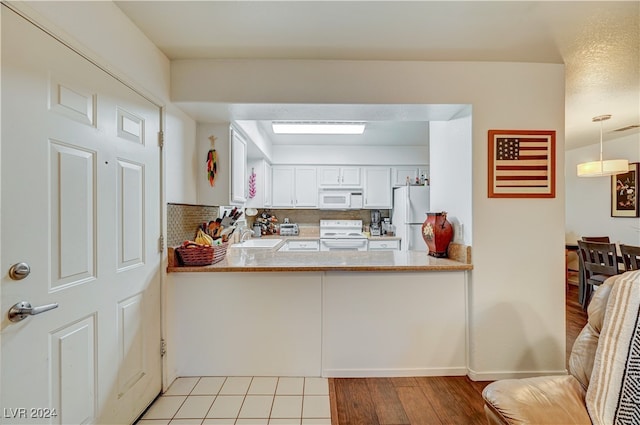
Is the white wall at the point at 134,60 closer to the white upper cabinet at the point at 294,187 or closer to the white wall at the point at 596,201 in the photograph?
the white upper cabinet at the point at 294,187

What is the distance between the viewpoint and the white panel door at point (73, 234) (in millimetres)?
986

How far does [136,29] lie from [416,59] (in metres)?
1.75

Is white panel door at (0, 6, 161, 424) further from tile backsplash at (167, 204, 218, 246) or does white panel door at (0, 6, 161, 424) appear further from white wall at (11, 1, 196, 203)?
tile backsplash at (167, 204, 218, 246)

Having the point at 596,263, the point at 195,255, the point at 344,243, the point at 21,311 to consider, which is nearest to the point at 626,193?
the point at 596,263

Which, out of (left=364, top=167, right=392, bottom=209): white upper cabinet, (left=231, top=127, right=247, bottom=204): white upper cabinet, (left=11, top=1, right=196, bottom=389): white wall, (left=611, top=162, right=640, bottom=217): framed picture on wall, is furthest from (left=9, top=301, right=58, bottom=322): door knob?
(left=611, top=162, right=640, bottom=217): framed picture on wall

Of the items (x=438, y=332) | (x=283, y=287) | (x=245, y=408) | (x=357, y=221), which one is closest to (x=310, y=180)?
(x=357, y=221)

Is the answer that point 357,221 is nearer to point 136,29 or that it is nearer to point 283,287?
point 283,287

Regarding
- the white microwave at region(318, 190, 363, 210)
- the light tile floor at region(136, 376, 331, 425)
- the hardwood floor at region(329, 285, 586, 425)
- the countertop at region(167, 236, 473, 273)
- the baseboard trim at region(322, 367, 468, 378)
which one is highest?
the white microwave at region(318, 190, 363, 210)

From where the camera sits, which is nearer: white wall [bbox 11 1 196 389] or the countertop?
white wall [bbox 11 1 196 389]

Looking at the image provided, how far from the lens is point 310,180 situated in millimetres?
4672

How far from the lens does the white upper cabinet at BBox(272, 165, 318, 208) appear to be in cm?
465

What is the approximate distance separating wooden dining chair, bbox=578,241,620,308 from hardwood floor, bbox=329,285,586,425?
2254mm

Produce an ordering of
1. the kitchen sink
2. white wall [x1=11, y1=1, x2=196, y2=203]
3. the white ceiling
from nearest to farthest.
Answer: white wall [x1=11, y1=1, x2=196, y2=203]
the white ceiling
the kitchen sink

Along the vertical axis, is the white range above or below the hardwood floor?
above
